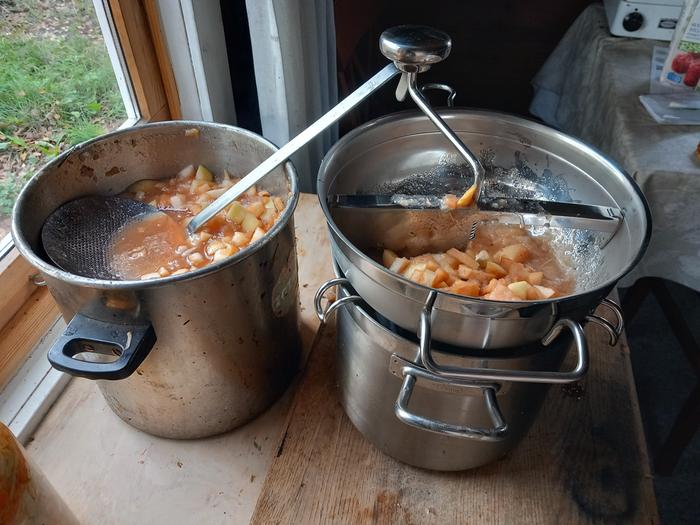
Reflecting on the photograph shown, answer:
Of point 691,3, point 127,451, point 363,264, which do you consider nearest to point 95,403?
point 127,451

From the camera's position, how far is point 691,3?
128cm

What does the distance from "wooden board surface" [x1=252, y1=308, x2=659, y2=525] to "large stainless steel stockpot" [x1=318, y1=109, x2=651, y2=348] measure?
0.23 m

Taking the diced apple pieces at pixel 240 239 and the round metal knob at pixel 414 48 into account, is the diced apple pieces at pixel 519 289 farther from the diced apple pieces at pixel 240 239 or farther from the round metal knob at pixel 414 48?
the diced apple pieces at pixel 240 239

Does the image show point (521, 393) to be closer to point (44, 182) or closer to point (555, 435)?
point (555, 435)

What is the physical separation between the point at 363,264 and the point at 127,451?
0.46 metres

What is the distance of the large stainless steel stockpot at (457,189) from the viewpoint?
0.50 m

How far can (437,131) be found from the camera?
0.73 meters

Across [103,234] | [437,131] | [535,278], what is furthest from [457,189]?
[103,234]

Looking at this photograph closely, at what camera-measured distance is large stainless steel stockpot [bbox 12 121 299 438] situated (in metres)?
0.54

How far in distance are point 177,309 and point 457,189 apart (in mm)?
430

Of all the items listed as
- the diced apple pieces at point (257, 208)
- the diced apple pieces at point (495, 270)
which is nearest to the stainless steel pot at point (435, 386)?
the diced apple pieces at point (495, 270)

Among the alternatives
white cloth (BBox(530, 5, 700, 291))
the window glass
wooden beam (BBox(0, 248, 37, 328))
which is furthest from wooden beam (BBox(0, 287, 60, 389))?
white cloth (BBox(530, 5, 700, 291))

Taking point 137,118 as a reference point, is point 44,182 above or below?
above

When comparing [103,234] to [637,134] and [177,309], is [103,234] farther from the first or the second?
[637,134]
